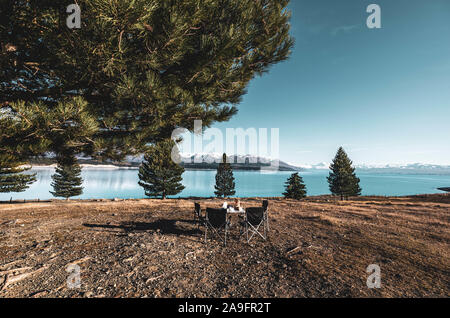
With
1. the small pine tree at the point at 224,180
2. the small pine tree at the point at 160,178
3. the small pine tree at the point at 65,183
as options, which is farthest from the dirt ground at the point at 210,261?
the small pine tree at the point at 65,183

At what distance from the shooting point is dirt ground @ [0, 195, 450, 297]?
291 cm

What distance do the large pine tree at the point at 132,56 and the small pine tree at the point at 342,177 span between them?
40.5 metres

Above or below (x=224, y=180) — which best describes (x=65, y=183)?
below

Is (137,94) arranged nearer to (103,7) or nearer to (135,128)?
(135,128)

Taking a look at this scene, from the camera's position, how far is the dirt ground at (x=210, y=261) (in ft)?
9.55

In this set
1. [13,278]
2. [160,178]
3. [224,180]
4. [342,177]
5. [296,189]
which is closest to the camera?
[13,278]

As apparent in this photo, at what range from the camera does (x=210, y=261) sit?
12.8 ft

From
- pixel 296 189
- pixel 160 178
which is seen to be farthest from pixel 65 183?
pixel 296 189

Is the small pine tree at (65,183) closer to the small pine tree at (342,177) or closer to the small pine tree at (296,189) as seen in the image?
the small pine tree at (296,189)

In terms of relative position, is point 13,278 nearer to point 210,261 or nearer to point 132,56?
point 210,261

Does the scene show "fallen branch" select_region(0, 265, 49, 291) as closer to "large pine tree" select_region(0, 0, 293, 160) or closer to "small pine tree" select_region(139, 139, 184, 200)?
"large pine tree" select_region(0, 0, 293, 160)

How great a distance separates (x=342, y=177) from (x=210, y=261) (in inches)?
1665

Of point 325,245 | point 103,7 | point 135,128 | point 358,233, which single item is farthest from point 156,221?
point 358,233
